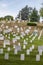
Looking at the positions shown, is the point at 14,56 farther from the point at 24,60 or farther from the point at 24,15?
the point at 24,15

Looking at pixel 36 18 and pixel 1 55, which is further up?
→ pixel 1 55

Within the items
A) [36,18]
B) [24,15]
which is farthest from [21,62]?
[24,15]

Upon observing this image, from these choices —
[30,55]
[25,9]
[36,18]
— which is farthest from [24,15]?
[30,55]

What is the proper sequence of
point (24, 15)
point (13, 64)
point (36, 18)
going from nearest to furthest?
point (13, 64) < point (36, 18) < point (24, 15)

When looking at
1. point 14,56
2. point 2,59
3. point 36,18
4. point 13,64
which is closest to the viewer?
point 13,64

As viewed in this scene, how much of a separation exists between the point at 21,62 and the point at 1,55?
6.50ft

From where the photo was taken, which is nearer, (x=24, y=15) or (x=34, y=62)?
(x=34, y=62)

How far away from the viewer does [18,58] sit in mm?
14484

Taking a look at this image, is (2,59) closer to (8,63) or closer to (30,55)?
(8,63)

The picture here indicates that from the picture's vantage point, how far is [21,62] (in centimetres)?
1346

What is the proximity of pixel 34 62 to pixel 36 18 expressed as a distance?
66129 mm

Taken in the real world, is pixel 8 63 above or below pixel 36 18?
above

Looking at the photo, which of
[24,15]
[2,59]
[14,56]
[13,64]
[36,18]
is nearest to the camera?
[13,64]

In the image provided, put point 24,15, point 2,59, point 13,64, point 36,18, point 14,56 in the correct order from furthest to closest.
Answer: point 24,15 → point 36,18 → point 14,56 → point 2,59 → point 13,64
